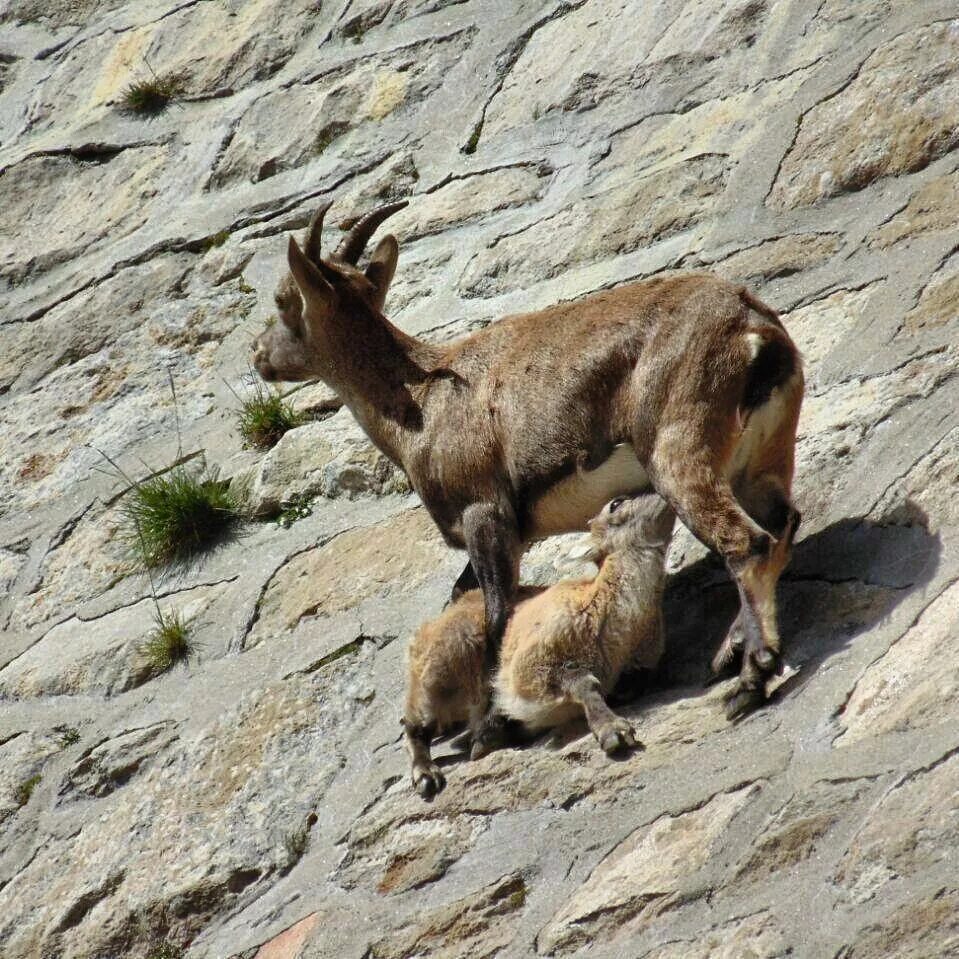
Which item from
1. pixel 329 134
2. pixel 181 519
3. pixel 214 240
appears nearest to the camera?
pixel 181 519

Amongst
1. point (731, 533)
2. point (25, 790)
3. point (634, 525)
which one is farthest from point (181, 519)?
point (731, 533)

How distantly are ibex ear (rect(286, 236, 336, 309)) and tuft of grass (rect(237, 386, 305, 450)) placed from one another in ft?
2.23

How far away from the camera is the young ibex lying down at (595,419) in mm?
4395

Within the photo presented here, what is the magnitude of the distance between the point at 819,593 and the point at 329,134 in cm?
412

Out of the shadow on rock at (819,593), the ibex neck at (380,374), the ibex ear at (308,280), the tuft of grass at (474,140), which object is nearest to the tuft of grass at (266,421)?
the ibex neck at (380,374)

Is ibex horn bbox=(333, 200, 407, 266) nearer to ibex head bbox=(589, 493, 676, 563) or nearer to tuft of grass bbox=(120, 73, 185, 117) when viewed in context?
ibex head bbox=(589, 493, 676, 563)

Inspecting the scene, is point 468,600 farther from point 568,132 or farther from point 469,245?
point 568,132

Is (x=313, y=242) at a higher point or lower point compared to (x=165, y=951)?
higher

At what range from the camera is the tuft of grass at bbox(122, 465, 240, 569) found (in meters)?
5.99

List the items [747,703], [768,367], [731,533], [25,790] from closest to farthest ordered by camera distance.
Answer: [747,703], [731,533], [768,367], [25,790]

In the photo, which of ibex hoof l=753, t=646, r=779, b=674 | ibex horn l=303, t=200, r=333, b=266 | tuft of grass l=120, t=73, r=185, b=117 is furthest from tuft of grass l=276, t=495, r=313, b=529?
tuft of grass l=120, t=73, r=185, b=117

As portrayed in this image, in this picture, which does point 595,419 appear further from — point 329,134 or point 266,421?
A: point 329,134

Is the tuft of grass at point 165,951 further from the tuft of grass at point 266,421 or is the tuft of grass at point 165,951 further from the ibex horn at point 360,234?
the ibex horn at point 360,234

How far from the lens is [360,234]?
588 centimetres
